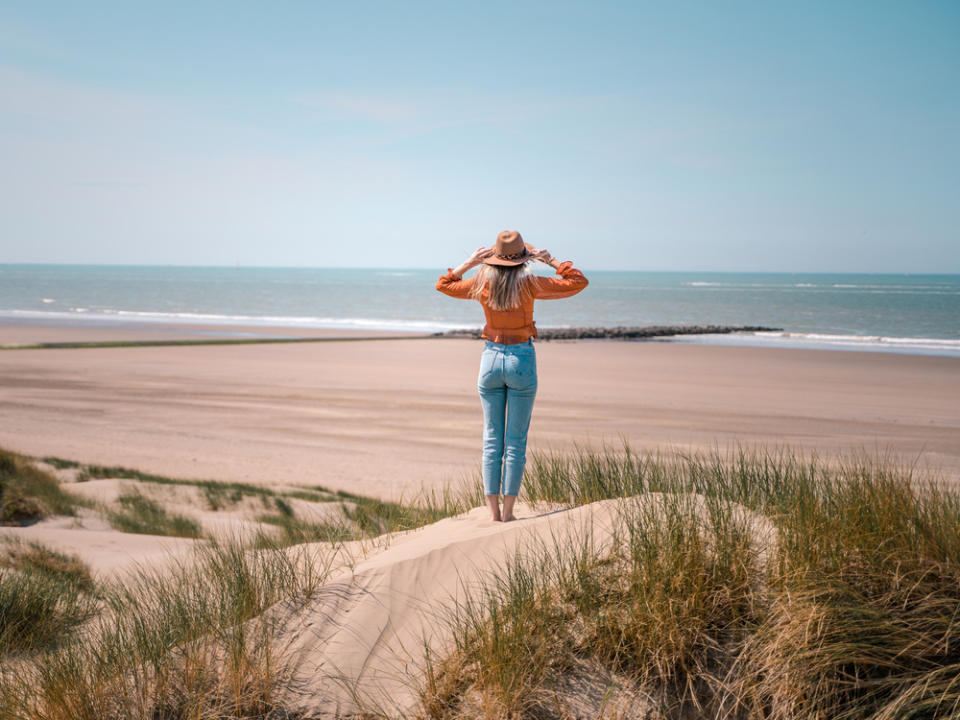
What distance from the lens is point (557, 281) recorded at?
501 centimetres

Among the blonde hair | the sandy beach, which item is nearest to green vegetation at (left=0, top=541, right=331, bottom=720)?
the blonde hair

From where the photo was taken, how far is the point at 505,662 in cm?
306

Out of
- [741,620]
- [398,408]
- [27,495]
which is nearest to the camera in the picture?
[741,620]

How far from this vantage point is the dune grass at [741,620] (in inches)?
116

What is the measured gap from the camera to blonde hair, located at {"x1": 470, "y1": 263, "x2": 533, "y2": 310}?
16.1 feet

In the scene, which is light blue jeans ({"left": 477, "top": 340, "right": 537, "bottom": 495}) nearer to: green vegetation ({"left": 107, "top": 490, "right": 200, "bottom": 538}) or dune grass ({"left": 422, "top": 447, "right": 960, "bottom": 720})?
dune grass ({"left": 422, "top": 447, "right": 960, "bottom": 720})

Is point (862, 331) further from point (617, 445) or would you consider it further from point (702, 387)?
point (617, 445)

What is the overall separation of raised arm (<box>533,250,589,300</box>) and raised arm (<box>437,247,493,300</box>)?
41 cm

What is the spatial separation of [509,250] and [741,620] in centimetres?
286

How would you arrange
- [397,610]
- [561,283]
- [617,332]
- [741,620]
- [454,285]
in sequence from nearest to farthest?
[741,620] < [397,610] < [561,283] < [454,285] < [617,332]

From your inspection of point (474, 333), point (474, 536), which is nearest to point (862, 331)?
point (474, 333)

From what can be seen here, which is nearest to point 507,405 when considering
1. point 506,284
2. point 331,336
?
point 506,284

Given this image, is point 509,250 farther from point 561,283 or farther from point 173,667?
point 173,667

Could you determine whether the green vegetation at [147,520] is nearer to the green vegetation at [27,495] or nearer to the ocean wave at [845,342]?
the green vegetation at [27,495]
